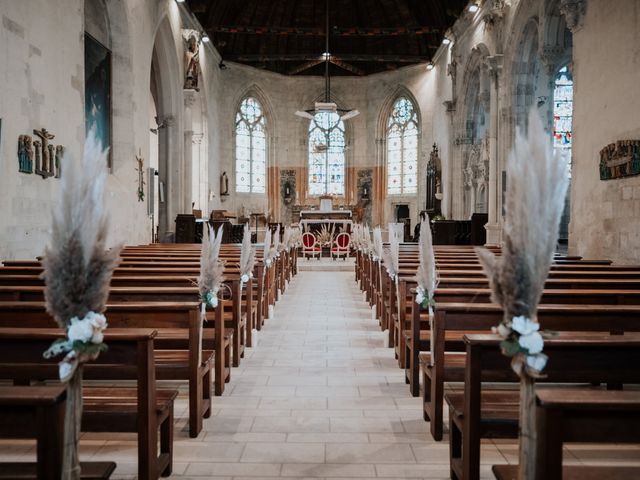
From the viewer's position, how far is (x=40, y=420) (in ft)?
5.00

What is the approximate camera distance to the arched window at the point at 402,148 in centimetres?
2252

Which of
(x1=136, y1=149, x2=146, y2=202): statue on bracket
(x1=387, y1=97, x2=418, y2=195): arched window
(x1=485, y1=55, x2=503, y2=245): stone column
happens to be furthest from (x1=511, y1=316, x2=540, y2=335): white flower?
(x1=387, y1=97, x2=418, y2=195): arched window

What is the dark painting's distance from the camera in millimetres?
9727

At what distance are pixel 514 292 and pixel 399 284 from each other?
3.20 meters

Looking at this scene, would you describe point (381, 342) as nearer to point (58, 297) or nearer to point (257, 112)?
point (58, 297)

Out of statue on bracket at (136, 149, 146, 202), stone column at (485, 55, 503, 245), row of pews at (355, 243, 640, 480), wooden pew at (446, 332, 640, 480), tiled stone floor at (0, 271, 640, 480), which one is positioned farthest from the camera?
stone column at (485, 55, 503, 245)

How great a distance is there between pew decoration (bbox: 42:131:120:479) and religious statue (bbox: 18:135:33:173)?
5892mm

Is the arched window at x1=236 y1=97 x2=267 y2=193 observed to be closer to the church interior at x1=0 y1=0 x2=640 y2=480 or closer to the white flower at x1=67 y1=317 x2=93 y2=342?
the church interior at x1=0 y1=0 x2=640 y2=480

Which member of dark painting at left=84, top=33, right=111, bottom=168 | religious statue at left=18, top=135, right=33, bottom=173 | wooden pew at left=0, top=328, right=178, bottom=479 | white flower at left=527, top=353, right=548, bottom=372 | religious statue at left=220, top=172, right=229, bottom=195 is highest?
dark painting at left=84, top=33, right=111, bottom=168

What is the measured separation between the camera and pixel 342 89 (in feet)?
A: 76.7

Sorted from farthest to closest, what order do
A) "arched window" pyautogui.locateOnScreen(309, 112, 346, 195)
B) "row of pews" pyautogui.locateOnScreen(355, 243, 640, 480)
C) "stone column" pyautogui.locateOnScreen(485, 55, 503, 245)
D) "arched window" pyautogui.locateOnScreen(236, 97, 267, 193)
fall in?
1. "arched window" pyautogui.locateOnScreen(309, 112, 346, 195)
2. "arched window" pyautogui.locateOnScreen(236, 97, 267, 193)
3. "stone column" pyautogui.locateOnScreen(485, 55, 503, 245)
4. "row of pews" pyautogui.locateOnScreen(355, 243, 640, 480)

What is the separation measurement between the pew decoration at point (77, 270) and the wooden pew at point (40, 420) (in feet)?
0.08

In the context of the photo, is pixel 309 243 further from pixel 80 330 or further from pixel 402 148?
pixel 80 330

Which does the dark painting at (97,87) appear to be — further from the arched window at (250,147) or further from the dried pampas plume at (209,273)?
the arched window at (250,147)
